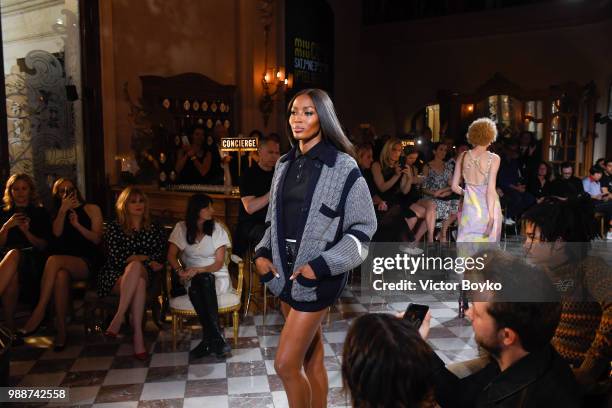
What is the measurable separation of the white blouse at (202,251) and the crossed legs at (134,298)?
1.05 ft

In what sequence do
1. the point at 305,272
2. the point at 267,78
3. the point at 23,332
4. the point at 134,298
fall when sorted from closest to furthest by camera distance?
the point at 305,272, the point at 134,298, the point at 23,332, the point at 267,78

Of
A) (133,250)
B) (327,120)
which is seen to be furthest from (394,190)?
(327,120)

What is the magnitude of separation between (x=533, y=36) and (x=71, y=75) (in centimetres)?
963

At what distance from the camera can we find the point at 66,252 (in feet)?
15.2

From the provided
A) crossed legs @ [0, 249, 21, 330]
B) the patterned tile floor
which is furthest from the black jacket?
crossed legs @ [0, 249, 21, 330]

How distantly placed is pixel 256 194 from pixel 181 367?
1320mm

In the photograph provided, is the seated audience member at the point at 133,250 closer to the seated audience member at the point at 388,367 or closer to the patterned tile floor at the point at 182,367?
the patterned tile floor at the point at 182,367

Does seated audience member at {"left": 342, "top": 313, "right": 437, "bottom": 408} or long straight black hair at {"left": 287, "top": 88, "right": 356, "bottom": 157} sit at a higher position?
long straight black hair at {"left": 287, "top": 88, "right": 356, "bottom": 157}

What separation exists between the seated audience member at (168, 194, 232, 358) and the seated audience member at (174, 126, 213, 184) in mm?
3302

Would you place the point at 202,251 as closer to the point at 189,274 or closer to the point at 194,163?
the point at 189,274

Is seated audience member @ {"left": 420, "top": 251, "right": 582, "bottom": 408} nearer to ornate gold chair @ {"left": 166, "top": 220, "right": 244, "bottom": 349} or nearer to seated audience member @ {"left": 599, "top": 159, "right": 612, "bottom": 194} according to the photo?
ornate gold chair @ {"left": 166, "top": 220, "right": 244, "bottom": 349}

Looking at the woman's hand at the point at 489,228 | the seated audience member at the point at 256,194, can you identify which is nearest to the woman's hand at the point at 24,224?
the seated audience member at the point at 256,194

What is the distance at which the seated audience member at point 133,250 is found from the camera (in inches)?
164

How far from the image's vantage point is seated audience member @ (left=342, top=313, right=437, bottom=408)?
1464mm
